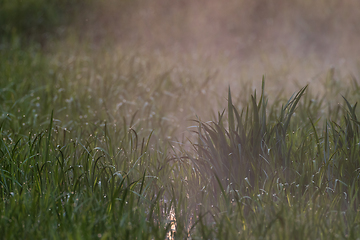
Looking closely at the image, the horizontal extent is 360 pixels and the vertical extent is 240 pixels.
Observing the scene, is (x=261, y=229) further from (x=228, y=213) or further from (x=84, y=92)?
(x=84, y=92)

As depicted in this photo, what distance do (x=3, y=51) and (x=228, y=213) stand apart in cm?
499

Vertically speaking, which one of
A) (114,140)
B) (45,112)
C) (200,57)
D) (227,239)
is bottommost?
(227,239)

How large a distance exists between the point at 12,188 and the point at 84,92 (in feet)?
6.90

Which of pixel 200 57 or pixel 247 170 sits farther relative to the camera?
pixel 200 57

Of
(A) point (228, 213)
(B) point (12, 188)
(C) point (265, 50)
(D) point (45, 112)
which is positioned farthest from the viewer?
(C) point (265, 50)

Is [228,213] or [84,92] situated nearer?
[228,213]

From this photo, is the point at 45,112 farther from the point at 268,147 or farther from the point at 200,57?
the point at 200,57

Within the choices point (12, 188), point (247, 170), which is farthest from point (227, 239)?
point (12, 188)

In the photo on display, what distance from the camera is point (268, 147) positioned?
215 cm

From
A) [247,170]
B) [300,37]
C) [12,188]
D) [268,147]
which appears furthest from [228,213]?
[300,37]

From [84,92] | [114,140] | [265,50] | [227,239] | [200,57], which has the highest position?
[265,50]

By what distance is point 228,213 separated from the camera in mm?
1743

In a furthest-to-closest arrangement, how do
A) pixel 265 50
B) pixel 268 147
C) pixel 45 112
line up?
1. pixel 265 50
2. pixel 45 112
3. pixel 268 147

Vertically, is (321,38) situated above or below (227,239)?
above
